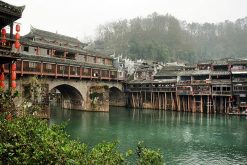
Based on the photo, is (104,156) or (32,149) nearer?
(32,149)

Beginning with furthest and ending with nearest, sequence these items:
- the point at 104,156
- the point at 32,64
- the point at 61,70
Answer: the point at 61,70 < the point at 32,64 < the point at 104,156

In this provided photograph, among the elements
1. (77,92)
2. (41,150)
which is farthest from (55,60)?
(41,150)

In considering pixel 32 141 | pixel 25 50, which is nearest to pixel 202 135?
pixel 32 141

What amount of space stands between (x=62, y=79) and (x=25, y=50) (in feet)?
30.0

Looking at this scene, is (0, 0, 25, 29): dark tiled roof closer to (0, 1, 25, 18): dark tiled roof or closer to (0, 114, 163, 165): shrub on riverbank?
(0, 1, 25, 18): dark tiled roof

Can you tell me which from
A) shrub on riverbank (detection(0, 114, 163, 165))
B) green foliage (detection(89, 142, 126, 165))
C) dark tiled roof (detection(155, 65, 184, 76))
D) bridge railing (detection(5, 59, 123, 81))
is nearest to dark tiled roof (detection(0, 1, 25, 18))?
shrub on riverbank (detection(0, 114, 163, 165))

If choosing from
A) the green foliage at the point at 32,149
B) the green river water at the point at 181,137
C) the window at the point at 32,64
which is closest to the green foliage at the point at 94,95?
the green river water at the point at 181,137

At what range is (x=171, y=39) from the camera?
134250 mm

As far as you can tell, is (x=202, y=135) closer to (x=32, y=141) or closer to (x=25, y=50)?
(x=32, y=141)

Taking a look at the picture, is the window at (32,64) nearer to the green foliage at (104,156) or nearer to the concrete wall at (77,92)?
the concrete wall at (77,92)

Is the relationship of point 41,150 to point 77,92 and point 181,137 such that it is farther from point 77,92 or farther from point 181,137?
point 77,92

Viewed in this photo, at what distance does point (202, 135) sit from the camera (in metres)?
36.2

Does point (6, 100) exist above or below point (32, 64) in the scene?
below

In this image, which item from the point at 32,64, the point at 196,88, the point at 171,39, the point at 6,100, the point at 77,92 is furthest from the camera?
the point at 171,39
